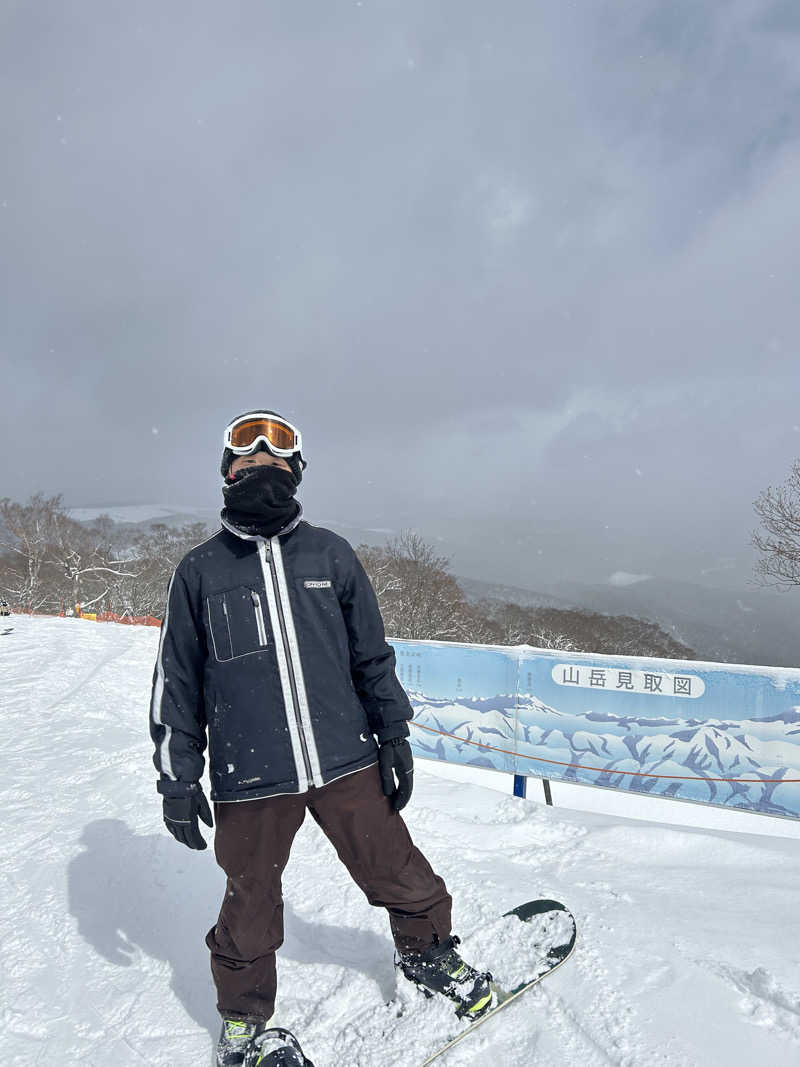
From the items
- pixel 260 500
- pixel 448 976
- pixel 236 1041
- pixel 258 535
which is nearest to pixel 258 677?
pixel 258 535

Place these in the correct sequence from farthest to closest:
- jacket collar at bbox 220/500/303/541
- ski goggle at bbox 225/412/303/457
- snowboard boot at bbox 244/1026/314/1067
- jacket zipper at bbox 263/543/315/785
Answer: ski goggle at bbox 225/412/303/457 < jacket collar at bbox 220/500/303/541 < jacket zipper at bbox 263/543/315/785 < snowboard boot at bbox 244/1026/314/1067

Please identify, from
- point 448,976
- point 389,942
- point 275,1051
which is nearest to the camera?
point 275,1051

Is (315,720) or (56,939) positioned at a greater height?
(315,720)

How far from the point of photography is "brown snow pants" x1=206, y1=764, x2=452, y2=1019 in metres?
2.00

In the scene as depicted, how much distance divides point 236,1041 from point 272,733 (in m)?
1.10

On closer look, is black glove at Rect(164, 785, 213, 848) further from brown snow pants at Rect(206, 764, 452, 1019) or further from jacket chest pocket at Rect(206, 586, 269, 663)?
jacket chest pocket at Rect(206, 586, 269, 663)

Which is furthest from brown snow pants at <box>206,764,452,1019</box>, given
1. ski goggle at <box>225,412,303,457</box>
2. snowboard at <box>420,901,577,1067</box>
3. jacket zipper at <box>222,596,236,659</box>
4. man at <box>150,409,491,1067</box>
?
ski goggle at <box>225,412,303,457</box>

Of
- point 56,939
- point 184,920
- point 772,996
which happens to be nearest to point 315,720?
point 184,920

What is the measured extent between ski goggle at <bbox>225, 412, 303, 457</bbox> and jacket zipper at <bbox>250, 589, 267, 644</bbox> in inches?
23.2

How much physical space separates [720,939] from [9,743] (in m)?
6.28

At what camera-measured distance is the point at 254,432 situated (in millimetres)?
2271

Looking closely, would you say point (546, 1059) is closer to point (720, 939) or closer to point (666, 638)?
point (720, 939)

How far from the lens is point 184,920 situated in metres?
2.93

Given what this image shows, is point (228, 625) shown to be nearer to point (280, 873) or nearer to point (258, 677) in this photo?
point (258, 677)
